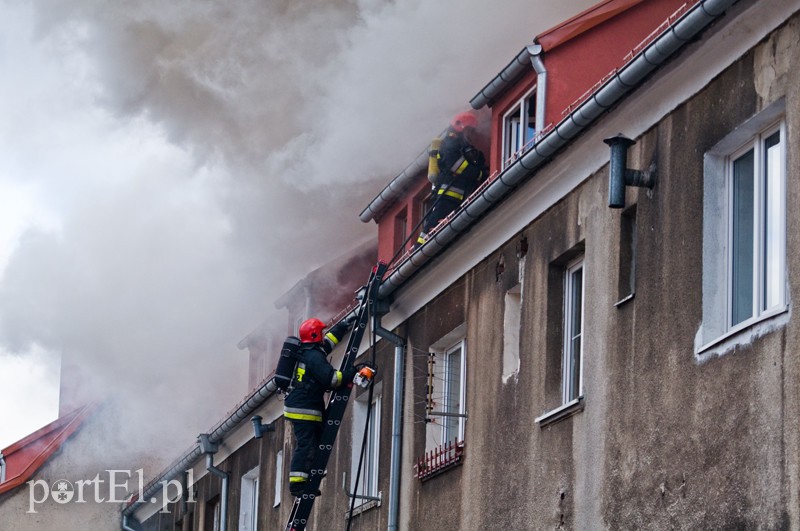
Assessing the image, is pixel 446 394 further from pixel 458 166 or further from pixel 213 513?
pixel 213 513

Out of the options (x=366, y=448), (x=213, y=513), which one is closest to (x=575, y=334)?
(x=366, y=448)

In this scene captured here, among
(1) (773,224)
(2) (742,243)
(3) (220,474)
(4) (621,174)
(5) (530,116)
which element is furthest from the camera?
(3) (220,474)

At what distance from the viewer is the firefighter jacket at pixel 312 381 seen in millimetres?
14406

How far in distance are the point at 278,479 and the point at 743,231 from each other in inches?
454

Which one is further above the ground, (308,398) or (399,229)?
(399,229)

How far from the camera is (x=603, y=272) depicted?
38.2 feet

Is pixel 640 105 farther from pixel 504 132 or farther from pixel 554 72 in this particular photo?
pixel 504 132

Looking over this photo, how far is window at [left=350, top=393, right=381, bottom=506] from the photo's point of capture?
1695 centimetres

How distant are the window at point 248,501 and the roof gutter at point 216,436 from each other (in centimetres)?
81

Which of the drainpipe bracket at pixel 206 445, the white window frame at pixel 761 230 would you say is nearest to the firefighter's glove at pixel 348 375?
the white window frame at pixel 761 230

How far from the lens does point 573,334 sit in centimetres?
1247

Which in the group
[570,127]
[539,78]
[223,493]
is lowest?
[223,493]

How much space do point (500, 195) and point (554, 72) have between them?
1.57 m

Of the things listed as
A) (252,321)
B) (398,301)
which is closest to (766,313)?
(398,301)
